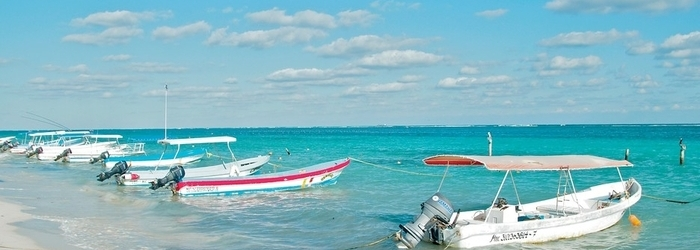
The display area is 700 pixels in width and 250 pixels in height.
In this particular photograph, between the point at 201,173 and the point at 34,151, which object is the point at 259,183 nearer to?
the point at 201,173

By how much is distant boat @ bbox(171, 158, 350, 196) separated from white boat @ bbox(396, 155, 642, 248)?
456 inches

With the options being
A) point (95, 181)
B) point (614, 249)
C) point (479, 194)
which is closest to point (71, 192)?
point (95, 181)

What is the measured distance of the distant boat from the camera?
84.9ft

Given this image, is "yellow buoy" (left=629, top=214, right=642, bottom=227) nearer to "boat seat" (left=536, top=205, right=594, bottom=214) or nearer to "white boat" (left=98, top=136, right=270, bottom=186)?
"boat seat" (left=536, top=205, right=594, bottom=214)

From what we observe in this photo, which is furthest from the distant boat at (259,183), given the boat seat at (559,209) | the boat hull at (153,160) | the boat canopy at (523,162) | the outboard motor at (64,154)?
the outboard motor at (64,154)

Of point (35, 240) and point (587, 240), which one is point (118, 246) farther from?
point (587, 240)

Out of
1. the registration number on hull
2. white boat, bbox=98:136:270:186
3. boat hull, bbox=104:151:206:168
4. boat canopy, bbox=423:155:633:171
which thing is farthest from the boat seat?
boat hull, bbox=104:151:206:168

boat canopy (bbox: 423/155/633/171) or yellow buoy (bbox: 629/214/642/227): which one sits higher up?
boat canopy (bbox: 423/155/633/171)

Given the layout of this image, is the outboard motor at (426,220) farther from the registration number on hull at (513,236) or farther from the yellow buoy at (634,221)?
the yellow buoy at (634,221)

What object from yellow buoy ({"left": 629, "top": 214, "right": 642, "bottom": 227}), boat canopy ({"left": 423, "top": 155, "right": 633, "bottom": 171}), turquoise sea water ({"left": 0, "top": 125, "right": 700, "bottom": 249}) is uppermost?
boat canopy ({"left": 423, "top": 155, "right": 633, "bottom": 171})

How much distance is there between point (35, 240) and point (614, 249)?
557 inches

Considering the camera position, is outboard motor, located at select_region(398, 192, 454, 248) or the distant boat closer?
outboard motor, located at select_region(398, 192, 454, 248)

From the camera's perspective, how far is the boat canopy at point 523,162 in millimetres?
15945

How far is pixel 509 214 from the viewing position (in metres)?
16.4
